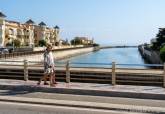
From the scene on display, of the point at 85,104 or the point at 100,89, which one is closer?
the point at 85,104

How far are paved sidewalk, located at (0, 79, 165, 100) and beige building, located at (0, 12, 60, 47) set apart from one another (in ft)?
357

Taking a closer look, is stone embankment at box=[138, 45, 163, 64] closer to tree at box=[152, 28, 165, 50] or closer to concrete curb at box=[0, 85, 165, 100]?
tree at box=[152, 28, 165, 50]

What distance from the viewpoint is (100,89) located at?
1451 centimetres

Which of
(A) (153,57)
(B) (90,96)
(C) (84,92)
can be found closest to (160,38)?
(A) (153,57)

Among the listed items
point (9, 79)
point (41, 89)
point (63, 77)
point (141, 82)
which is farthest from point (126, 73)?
point (9, 79)

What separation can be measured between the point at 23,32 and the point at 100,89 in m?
145

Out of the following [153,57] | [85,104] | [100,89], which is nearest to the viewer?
[85,104]

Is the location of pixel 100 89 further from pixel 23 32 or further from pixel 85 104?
pixel 23 32

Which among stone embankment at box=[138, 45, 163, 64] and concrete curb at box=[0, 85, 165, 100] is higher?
concrete curb at box=[0, 85, 165, 100]

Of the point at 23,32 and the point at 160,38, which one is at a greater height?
the point at 23,32

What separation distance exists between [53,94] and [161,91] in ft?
11.6

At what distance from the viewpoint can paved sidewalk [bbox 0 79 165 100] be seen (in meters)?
13.6

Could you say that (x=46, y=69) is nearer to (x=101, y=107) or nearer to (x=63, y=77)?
(x=63, y=77)

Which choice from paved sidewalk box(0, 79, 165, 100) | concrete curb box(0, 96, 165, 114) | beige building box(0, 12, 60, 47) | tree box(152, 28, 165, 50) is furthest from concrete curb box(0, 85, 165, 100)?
beige building box(0, 12, 60, 47)
